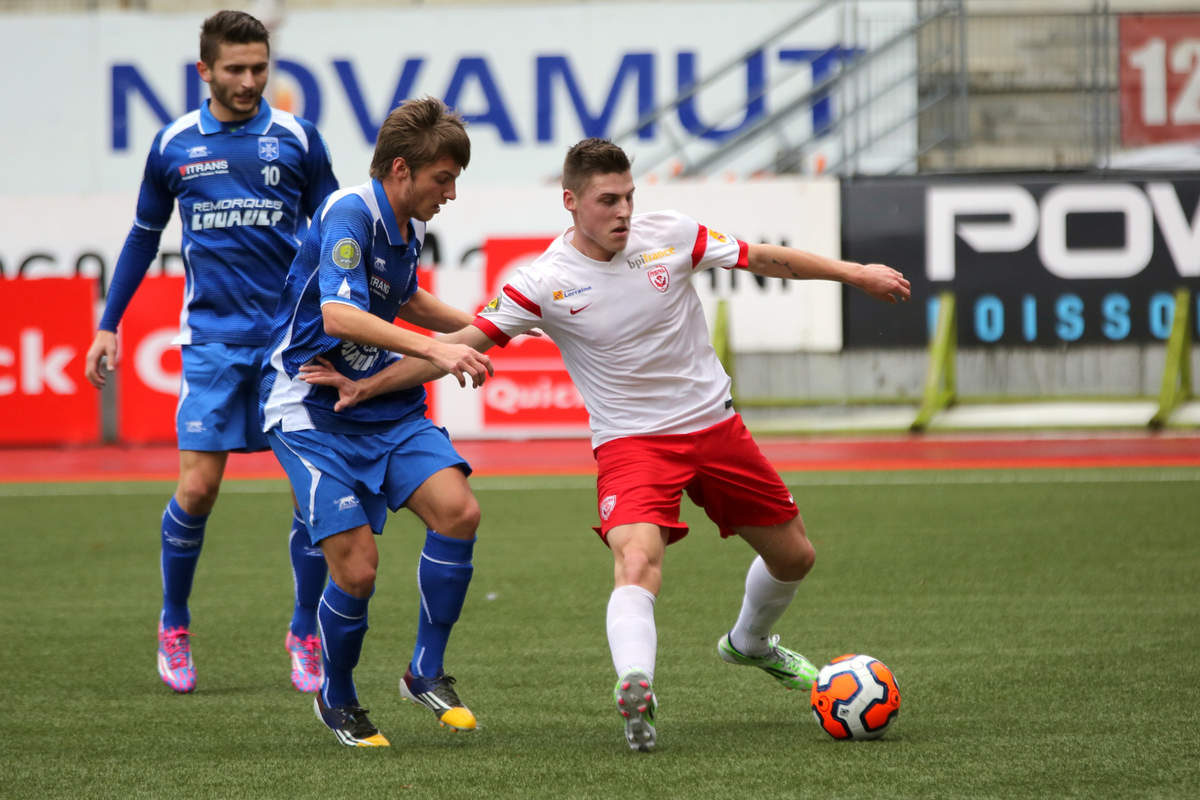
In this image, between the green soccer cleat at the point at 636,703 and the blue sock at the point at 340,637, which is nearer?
the green soccer cleat at the point at 636,703

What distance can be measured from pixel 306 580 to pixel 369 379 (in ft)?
4.38

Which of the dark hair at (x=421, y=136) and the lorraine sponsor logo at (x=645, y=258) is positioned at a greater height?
the dark hair at (x=421, y=136)

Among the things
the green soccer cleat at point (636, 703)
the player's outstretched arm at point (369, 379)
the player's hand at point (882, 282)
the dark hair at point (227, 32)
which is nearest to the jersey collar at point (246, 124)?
the dark hair at point (227, 32)

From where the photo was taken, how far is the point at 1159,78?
1723 centimetres

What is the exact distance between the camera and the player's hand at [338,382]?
477 centimetres

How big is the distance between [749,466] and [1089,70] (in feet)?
47.0

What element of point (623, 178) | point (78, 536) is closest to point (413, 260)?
point (623, 178)

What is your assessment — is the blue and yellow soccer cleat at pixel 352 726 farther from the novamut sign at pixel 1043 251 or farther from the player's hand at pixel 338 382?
the novamut sign at pixel 1043 251

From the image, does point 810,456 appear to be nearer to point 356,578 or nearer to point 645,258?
point 645,258

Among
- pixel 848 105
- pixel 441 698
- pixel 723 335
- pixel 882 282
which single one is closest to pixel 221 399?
pixel 441 698

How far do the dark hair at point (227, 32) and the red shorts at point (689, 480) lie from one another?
2.04 meters

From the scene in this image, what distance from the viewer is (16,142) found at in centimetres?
2250

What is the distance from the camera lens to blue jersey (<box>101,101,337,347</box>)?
5.94 m

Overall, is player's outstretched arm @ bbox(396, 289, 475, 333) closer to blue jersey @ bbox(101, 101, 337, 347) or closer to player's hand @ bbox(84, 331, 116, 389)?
blue jersey @ bbox(101, 101, 337, 347)
